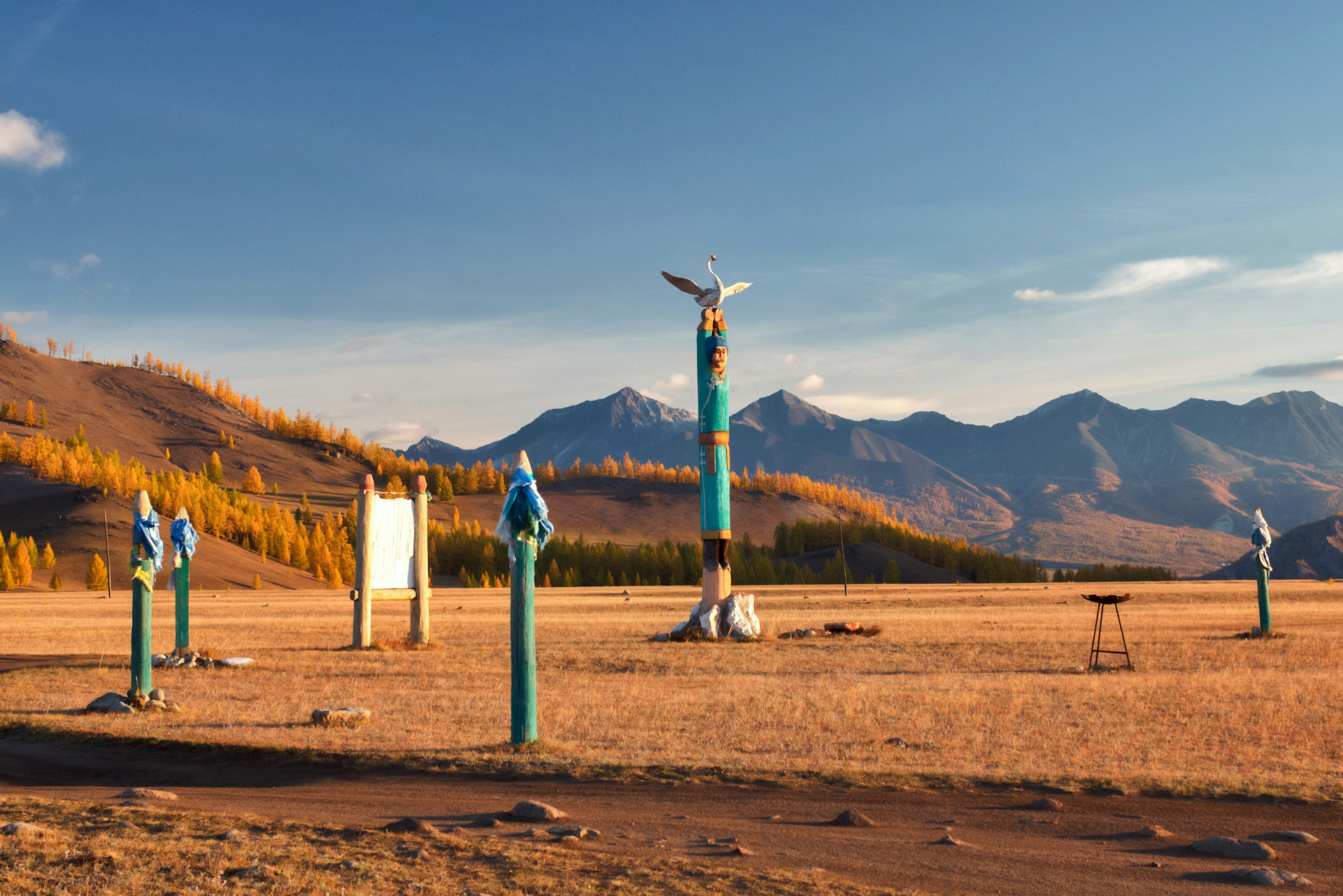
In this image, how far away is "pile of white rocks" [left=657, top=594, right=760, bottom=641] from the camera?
35.5 m

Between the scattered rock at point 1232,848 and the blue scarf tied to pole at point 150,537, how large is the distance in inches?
747

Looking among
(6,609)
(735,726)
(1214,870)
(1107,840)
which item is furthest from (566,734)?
(6,609)

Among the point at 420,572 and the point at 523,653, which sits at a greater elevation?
the point at 420,572

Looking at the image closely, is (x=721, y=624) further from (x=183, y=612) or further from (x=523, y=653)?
(x=523, y=653)

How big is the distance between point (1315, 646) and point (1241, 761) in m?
20.3

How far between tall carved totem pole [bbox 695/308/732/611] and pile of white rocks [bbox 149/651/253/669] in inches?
636

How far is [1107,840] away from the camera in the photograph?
404 inches

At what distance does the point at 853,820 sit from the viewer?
1091 centimetres

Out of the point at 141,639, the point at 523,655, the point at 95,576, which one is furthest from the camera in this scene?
the point at 95,576

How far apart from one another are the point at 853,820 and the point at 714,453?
26.8 meters

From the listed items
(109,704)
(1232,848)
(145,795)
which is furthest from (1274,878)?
(109,704)

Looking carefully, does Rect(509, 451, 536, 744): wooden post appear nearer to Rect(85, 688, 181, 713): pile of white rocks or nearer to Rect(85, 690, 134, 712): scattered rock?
Rect(85, 688, 181, 713): pile of white rocks

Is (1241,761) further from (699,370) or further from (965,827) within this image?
(699,370)

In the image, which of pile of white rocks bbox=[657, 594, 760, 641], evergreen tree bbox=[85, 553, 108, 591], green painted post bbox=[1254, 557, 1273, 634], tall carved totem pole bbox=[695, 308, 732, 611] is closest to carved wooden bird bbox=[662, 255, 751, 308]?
tall carved totem pole bbox=[695, 308, 732, 611]
